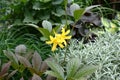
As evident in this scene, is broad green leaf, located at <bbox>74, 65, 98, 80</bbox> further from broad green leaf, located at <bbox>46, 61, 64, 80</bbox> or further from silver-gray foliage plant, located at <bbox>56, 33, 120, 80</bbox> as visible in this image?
silver-gray foliage plant, located at <bbox>56, 33, 120, 80</bbox>

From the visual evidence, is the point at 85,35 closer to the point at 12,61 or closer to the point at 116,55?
the point at 116,55

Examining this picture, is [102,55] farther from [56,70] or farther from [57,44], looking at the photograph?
[56,70]

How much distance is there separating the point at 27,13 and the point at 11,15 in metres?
0.19

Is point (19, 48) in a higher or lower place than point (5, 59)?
higher

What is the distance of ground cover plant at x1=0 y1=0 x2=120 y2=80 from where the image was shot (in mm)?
1656

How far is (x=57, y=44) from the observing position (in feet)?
6.30

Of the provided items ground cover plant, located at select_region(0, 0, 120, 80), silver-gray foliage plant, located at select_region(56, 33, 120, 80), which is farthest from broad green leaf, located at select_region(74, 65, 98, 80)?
silver-gray foliage plant, located at select_region(56, 33, 120, 80)

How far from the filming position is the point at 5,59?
2.06m

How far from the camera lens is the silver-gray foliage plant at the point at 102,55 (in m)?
1.82

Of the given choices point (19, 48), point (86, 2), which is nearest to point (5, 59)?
point (19, 48)

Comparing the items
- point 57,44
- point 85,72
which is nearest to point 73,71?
point 85,72

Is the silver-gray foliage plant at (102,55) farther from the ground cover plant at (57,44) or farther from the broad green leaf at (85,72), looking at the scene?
the broad green leaf at (85,72)

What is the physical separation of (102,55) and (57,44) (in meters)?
0.31

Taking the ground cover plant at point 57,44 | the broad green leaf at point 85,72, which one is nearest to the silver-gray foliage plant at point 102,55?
the ground cover plant at point 57,44
